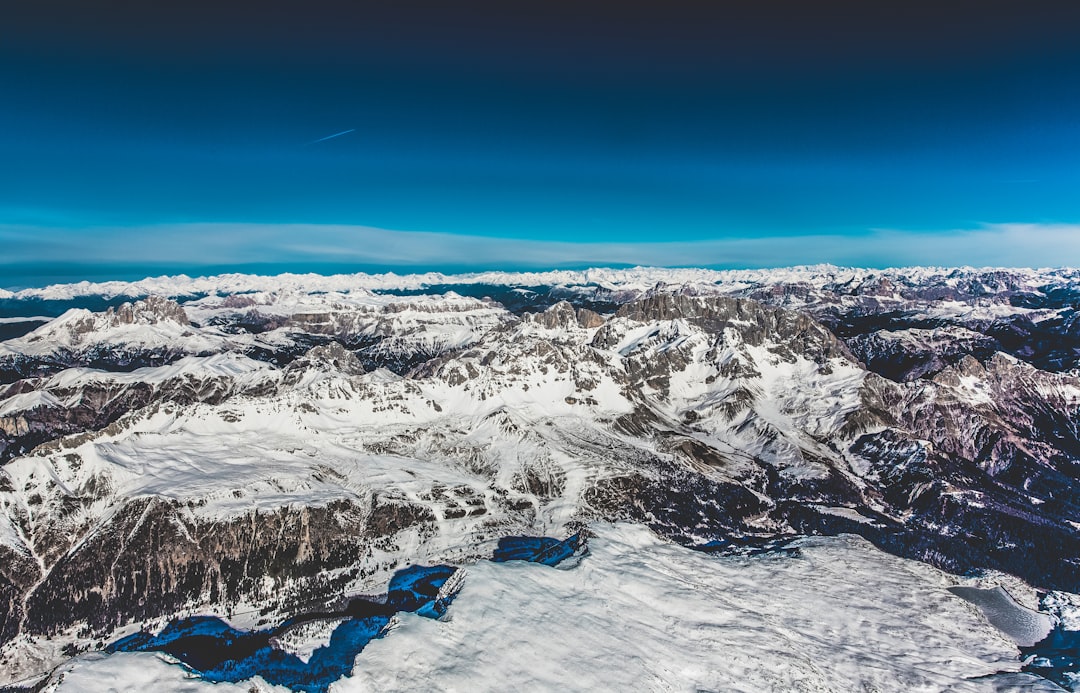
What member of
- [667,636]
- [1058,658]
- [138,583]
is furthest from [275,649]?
[1058,658]

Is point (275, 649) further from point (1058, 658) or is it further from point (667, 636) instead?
point (1058, 658)

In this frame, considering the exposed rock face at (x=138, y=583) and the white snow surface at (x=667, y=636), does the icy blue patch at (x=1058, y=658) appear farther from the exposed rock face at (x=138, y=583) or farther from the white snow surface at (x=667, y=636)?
the exposed rock face at (x=138, y=583)

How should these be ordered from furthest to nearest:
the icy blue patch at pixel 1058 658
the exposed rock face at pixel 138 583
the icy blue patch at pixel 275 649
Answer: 1. the exposed rock face at pixel 138 583
2. the icy blue patch at pixel 275 649
3. the icy blue patch at pixel 1058 658

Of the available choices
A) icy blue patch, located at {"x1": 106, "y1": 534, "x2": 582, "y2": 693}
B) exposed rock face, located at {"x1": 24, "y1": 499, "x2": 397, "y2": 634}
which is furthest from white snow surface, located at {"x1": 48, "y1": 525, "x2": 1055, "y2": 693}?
exposed rock face, located at {"x1": 24, "y1": 499, "x2": 397, "y2": 634}

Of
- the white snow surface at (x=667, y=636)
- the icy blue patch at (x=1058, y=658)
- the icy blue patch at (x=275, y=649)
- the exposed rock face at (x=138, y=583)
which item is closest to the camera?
the white snow surface at (x=667, y=636)

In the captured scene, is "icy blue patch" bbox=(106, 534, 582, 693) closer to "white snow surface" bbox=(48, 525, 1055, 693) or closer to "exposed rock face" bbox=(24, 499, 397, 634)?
"exposed rock face" bbox=(24, 499, 397, 634)

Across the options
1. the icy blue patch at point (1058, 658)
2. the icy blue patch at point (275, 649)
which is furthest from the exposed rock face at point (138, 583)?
the icy blue patch at point (1058, 658)

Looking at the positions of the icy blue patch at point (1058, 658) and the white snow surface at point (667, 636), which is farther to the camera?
the icy blue patch at point (1058, 658)

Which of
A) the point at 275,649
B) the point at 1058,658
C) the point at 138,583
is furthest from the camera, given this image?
the point at 138,583
